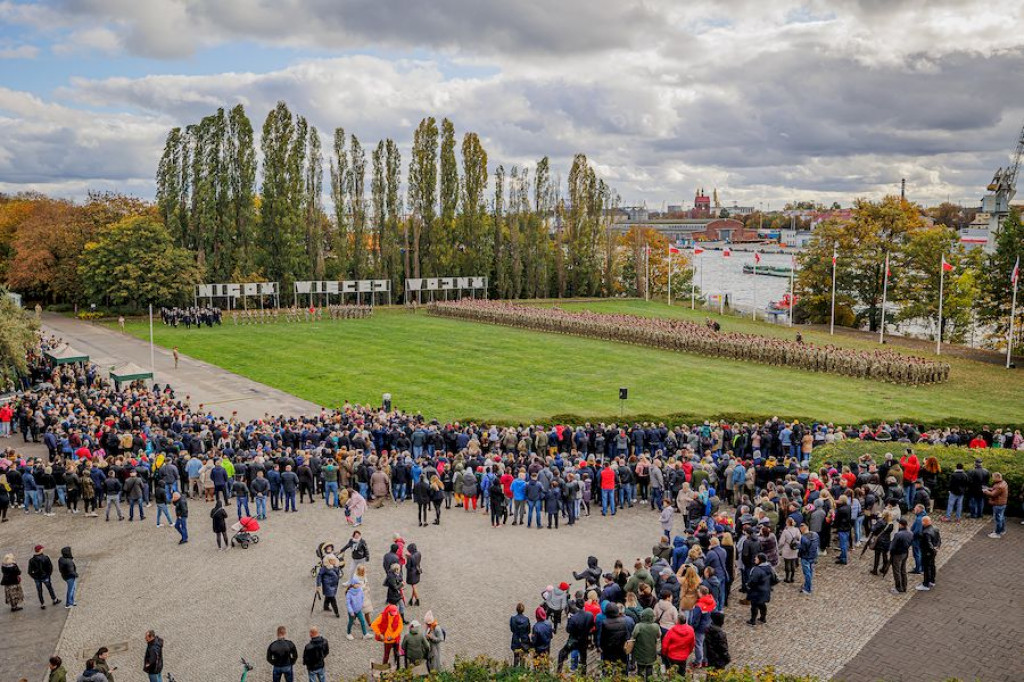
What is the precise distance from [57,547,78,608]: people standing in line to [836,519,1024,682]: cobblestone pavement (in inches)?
515

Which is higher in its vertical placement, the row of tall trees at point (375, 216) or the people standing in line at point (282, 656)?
the row of tall trees at point (375, 216)

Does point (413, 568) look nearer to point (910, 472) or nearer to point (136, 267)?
point (910, 472)

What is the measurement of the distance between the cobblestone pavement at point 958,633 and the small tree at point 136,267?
2163 inches

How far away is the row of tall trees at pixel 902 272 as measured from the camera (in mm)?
47188

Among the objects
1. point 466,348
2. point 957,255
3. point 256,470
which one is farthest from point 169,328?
point 957,255

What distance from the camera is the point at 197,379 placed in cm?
3744

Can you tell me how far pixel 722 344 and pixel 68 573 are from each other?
3514 cm

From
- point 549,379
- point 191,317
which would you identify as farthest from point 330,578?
point 191,317

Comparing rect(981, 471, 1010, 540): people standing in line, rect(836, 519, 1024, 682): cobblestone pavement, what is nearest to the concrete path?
rect(836, 519, 1024, 682): cobblestone pavement

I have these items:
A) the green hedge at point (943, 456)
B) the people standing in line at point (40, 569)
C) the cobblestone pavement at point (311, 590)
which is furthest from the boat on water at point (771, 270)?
the people standing in line at point (40, 569)

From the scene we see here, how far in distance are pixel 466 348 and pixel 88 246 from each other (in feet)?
105

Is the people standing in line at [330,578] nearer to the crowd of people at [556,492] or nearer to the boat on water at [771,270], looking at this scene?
the crowd of people at [556,492]

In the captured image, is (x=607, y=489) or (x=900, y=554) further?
(x=607, y=489)

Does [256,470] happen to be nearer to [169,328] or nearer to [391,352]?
[391,352]
